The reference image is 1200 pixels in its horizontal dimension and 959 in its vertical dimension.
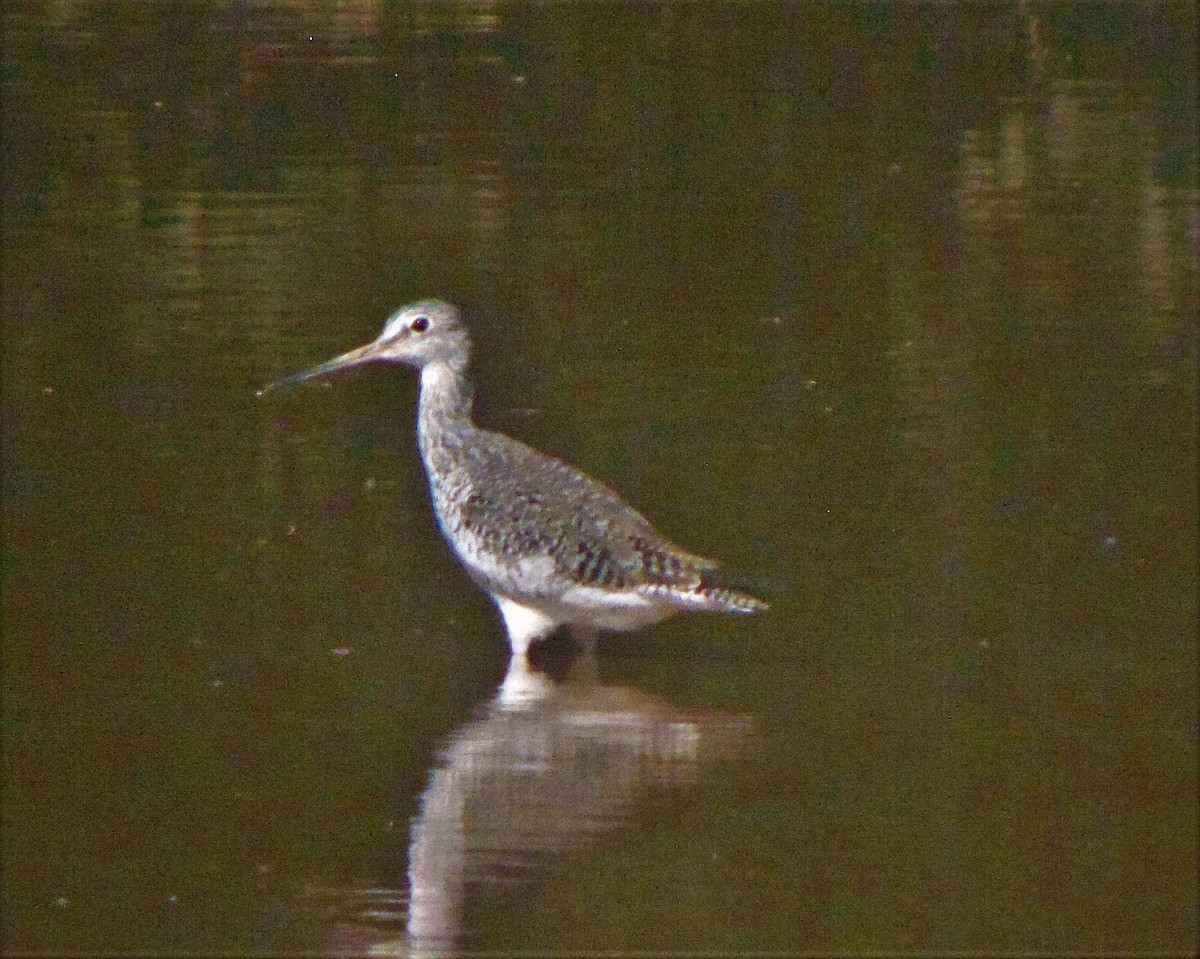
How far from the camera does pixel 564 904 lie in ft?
18.1

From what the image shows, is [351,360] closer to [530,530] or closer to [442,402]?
[442,402]

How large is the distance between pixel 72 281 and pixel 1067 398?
14.4 ft

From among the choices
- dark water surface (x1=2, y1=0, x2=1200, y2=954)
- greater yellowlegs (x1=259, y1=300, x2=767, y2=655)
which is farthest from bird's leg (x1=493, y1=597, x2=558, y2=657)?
dark water surface (x1=2, y1=0, x2=1200, y2=954)

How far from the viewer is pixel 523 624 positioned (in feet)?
24.5

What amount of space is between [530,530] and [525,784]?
124 cm

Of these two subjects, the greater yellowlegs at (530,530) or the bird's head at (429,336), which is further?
the bird's head at (429,336)

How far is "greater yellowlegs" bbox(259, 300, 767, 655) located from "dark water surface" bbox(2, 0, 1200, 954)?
0.21 m

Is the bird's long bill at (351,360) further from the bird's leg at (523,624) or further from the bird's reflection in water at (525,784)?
the bird's reflection in water at (525,784)

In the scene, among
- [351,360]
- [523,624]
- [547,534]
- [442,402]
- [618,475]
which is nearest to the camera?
[547,534]

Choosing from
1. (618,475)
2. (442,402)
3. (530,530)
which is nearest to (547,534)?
(530,530)

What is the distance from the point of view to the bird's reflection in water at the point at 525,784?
5.51 meters

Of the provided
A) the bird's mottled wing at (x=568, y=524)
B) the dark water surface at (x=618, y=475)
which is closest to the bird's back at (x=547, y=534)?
the bird's mottled wing at (x=568, y=524)

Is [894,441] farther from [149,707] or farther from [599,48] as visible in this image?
[599,48]

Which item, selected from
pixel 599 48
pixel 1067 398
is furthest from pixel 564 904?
pixel 599 48
